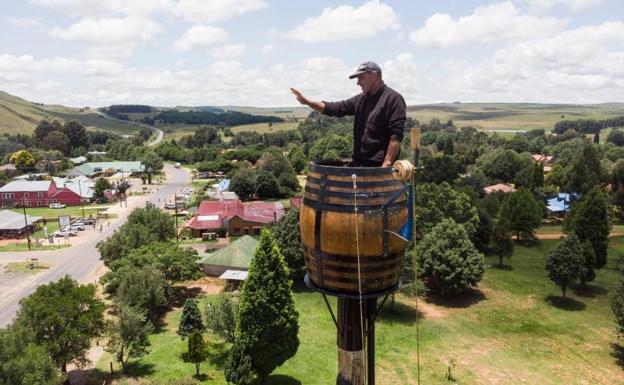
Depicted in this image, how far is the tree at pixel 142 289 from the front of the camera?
34.9 meters

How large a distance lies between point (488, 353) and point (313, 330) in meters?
13.2

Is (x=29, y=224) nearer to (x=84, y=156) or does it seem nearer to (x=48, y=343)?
(x=48, y=343)

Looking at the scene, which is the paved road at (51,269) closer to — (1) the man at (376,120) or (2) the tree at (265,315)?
(2) the tree at (265,315)

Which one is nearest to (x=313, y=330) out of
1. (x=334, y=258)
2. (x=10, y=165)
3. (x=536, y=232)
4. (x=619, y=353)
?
(x=619, y=353)

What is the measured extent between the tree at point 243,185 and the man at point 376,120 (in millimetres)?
86414

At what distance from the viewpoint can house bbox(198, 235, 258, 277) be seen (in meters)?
48.3

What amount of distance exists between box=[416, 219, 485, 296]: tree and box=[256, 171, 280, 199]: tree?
55.3m

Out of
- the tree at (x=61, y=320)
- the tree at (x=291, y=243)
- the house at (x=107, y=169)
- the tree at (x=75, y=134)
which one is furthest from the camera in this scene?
the tree at (x=75, y=134)

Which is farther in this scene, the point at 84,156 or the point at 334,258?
the point at 84,156

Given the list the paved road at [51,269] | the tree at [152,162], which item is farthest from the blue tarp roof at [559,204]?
the tree at [152,162]

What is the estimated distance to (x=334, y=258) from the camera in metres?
7.55

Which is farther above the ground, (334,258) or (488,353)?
(334,258)

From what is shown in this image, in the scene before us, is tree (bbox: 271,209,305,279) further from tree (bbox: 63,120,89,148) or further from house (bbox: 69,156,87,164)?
tree (bbox: 63,120,89,148)

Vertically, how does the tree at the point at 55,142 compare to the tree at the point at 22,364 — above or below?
above
